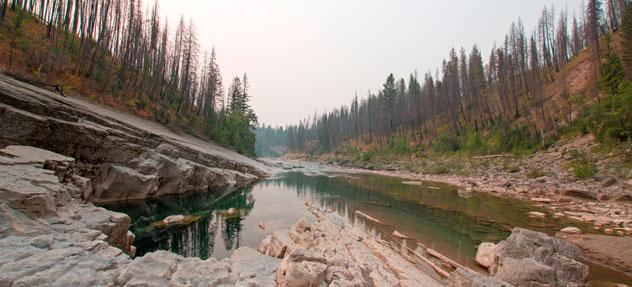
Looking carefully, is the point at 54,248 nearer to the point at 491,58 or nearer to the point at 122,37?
the point at 122,37

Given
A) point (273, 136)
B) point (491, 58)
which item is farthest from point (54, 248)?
point (273, 136)

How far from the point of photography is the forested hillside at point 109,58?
2129 centimetres

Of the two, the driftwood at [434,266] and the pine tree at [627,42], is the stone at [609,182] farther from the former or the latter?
the driftwood at [434,266]

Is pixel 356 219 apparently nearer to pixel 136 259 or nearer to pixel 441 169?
pixel 136 259

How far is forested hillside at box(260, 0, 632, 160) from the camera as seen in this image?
25.0 m

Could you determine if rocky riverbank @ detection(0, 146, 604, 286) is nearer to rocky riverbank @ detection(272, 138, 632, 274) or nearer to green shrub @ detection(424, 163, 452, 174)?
rocky riverbank @ detection(272, 138, 632, 274)

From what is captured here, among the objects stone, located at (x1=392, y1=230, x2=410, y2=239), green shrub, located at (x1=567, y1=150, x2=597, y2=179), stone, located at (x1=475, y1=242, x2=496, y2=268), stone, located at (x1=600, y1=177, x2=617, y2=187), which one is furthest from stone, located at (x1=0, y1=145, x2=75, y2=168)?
green shrub, located at (x1=567, y1=150, x2=597, y2=179)

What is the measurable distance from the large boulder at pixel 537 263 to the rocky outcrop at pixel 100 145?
15095mm

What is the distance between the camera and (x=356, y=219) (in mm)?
14680

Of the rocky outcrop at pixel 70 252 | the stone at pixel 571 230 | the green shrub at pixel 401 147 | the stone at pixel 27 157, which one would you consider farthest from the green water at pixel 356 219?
the green shrub at pixel 401 147

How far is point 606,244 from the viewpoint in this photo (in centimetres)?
860

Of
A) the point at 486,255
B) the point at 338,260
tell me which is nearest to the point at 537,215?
the point at 486,255

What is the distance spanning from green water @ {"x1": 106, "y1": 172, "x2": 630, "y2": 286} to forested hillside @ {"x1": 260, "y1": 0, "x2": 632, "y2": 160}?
14.5 metres

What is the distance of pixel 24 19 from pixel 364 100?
9023 centimetres
